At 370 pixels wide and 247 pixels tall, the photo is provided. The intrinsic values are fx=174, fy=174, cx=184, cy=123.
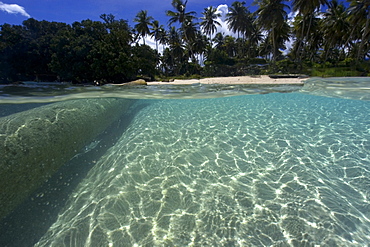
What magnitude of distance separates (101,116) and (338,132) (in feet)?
33.6

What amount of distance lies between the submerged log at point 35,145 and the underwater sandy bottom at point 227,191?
3.62ft

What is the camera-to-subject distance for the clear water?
9.30 ft

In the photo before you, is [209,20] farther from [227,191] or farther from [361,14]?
[227,191]

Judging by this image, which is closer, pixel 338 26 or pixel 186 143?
pixel 186 143

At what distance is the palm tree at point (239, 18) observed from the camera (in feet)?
117

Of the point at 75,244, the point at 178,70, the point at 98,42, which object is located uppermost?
the point at 98,42

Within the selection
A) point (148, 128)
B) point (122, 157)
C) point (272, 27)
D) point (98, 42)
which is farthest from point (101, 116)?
point (272, 27)

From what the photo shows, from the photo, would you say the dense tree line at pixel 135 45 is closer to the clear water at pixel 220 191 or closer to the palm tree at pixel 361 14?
the palm tree at pixel 361 14

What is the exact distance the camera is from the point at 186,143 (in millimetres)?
6086

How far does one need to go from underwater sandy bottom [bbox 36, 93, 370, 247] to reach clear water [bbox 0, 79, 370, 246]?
2 cm

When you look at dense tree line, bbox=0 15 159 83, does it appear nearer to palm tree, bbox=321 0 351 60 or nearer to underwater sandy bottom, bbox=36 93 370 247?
underwater sandy bottom, bbox=36 93 370 247

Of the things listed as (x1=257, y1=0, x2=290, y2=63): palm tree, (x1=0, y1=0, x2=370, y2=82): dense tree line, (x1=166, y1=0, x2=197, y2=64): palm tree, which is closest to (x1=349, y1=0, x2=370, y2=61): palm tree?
(x1=0, y1=0, x2=370, y2=82): dense tree line

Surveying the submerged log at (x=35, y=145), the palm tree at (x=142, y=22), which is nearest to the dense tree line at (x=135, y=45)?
the palm tree at (x=142, y=22)

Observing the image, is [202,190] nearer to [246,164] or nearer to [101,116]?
[246,164]
